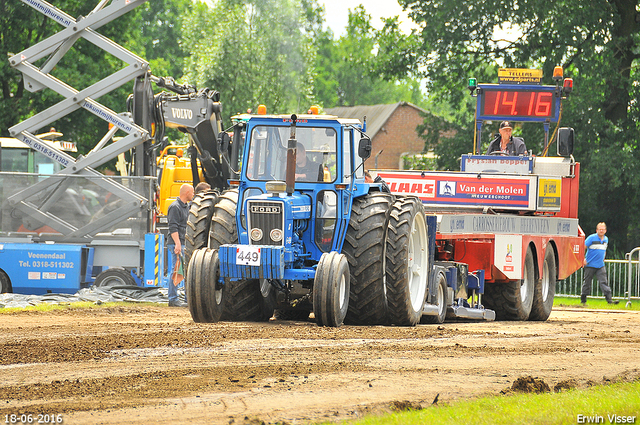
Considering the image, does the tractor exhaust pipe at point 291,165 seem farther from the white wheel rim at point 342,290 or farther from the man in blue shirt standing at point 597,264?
the man in blue shirt standing at point 597,264

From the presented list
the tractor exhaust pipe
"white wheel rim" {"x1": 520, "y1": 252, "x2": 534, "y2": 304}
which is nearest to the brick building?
"white wheel rim" {"x1": 520, "y1": 252, "x2": 534, "y2": 304}

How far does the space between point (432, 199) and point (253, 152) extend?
15.0ft

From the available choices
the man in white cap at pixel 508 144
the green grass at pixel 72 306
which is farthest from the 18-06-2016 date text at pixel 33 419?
the man in white cap at pixel 508 144

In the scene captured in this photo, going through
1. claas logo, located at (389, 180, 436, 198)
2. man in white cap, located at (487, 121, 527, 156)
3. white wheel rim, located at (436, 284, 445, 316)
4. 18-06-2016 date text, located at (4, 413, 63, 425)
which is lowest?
18-06-2016 date text, located at (4, 413, 63, 425)

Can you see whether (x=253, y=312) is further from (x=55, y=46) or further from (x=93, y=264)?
(x=55, y=46)

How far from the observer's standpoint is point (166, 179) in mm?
22484

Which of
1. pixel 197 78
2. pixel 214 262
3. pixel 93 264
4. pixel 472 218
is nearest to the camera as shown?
pixel 214 262

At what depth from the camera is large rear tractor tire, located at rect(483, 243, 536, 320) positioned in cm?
1520

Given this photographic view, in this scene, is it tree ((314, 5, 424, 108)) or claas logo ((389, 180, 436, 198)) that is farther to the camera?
tree ((314, 5, 424, 108))

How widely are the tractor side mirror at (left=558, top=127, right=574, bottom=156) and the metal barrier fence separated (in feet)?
25.1

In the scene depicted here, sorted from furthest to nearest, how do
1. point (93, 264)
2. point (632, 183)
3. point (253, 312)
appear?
point (632, 183)
point (93, 264)
point (253, 312)

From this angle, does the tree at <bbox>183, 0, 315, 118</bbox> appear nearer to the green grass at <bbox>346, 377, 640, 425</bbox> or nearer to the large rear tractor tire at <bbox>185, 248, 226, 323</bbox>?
the large rear tractor tire at <bbox>185, 248, 226, 323</bbox>

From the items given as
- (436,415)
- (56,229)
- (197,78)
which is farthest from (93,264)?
(197,78)

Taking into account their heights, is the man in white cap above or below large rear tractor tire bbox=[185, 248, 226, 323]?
above
